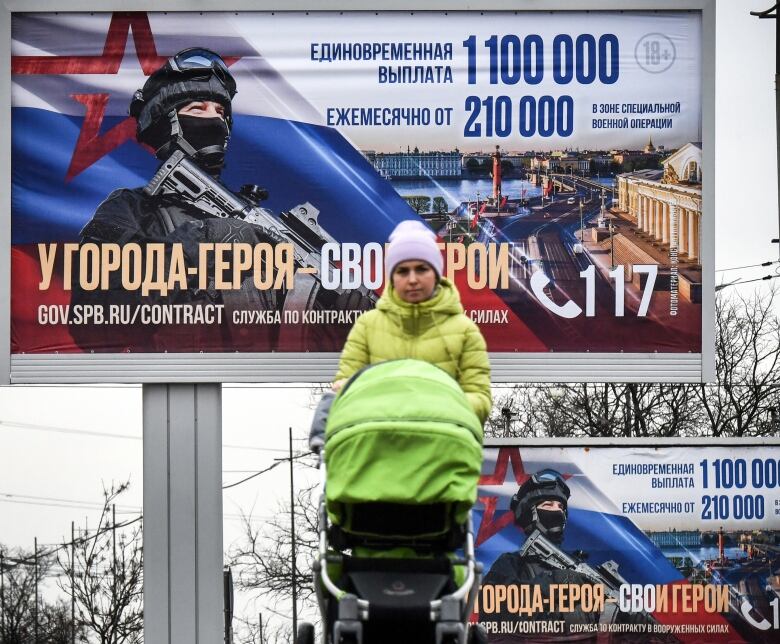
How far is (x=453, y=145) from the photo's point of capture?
11.7 metres

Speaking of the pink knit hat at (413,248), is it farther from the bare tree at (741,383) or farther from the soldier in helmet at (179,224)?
the bare tree at (741,383)

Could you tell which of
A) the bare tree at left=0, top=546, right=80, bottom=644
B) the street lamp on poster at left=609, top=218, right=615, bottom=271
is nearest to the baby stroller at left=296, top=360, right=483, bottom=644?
the street lamp on poster at left=609, top=218, right=615, bottom=271

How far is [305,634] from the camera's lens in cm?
749

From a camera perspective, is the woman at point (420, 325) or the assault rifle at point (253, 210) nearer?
the woman at point (420, 325)

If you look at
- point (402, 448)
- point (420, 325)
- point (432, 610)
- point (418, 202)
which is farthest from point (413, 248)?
point (418, 202)

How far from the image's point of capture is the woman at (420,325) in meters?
7.27

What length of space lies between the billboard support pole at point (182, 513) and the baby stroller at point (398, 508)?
477 centimetres

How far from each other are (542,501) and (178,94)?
4267mm

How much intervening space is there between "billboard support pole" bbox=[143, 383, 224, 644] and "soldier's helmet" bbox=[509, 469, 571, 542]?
7.95 ft

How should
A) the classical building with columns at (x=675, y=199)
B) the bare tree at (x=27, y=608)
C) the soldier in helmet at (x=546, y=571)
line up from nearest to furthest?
the classical building with columns at (x=675, y=199)
the soldier in helmet at (x=546, y=571)
the bare tree at (x=27, y=608)

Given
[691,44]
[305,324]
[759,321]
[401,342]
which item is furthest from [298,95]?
[759,321]

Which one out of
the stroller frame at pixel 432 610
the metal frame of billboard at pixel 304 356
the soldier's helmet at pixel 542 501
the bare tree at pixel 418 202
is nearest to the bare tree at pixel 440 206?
the bare tree at pixel 418 202

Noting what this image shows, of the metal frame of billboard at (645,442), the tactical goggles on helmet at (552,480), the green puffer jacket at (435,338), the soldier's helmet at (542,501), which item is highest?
the green puffer jacket at (435,338)

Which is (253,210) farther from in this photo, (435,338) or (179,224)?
(435,338)
